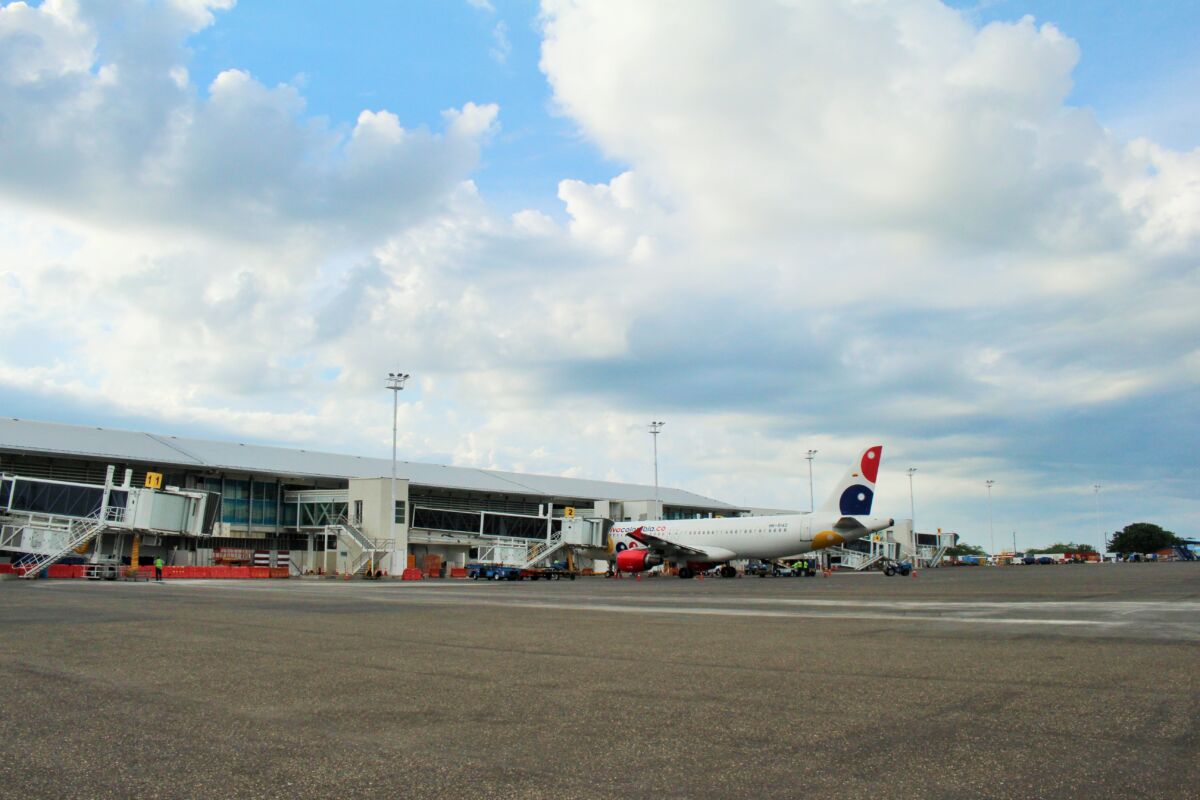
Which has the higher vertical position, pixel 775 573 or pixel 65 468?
pixel 65 468

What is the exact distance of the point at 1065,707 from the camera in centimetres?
748

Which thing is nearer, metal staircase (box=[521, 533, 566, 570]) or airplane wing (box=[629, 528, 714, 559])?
airplane wing (box=[629, 528, 714, 559])

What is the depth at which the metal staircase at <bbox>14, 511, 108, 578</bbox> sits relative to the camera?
50369mm

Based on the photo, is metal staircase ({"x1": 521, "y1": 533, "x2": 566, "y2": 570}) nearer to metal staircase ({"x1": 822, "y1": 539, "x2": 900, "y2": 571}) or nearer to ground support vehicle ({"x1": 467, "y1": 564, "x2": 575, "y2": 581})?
ground support vehicle ({"x1": 467, "y1": 564, "x2": 575, "y2": 581})

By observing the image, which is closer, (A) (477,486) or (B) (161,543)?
(B) (161,543)

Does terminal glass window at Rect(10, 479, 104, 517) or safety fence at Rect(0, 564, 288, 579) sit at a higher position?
terminal glass window at Rect(10, 479, 104, 517)

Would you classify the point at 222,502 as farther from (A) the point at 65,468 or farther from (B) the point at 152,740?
(B) the point at 152,740

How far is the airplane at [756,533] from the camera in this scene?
5584 centimetres

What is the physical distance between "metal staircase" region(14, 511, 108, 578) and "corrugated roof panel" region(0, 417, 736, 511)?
14399mm

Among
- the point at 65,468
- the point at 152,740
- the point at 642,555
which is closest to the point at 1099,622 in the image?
the point at 152,740

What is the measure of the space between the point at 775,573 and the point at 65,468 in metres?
55.0

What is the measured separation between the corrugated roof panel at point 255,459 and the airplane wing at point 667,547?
2187 centimetres

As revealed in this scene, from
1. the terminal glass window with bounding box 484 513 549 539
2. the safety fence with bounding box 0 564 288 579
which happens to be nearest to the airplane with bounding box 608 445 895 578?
the terminal glass window with bounding box 484 513 549 539

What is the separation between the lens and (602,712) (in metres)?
7.38
